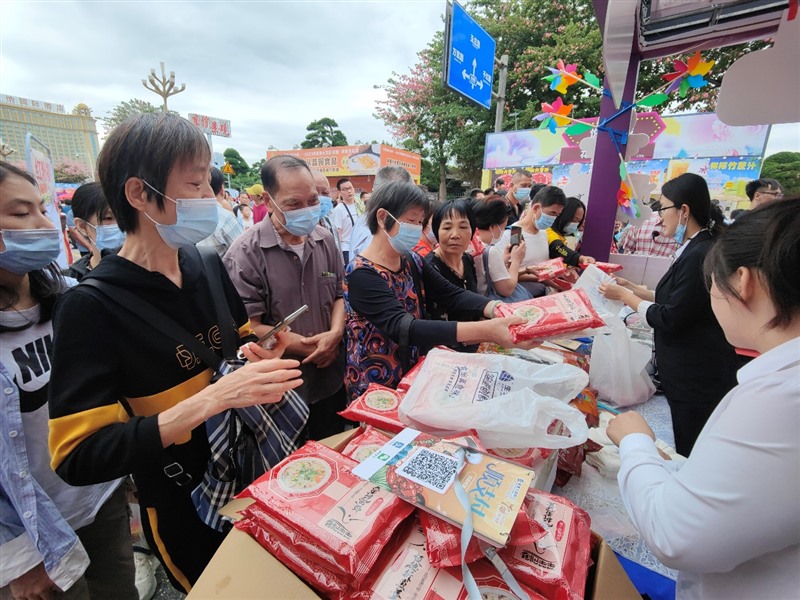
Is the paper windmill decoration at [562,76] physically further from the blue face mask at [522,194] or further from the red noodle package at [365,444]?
the red noodle package at [365,444]

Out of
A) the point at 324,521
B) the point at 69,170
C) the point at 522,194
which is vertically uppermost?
the point at 69,170

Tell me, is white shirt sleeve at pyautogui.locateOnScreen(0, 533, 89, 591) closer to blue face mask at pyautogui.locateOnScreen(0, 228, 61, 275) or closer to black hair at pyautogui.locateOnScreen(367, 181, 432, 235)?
blue face mask at pyautogui.locateOnScreen(0, 228, 61, 275)

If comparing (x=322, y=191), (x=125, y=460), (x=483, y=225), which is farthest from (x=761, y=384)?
(x=322, y=191)

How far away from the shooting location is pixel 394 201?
5.98 feet

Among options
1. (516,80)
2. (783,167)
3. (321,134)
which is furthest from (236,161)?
(783,167)

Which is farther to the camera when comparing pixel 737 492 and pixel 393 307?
pixel 393 307

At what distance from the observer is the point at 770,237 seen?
0.77 meters

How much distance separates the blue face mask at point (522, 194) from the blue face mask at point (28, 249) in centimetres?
541

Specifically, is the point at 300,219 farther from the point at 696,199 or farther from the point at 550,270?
the point at 696,199

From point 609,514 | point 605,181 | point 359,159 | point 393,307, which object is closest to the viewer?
point 609,514

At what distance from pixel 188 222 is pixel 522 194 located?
527 centimetres

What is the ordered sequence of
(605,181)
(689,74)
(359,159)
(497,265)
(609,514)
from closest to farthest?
(609,514) < (689,74) < (497,265) < (605,181) < (359,159)

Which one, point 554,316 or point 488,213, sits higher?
point 488,213

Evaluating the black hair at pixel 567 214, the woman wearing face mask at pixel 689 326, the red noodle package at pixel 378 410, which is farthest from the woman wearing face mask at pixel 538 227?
the red noodle package at pixel 378 410
